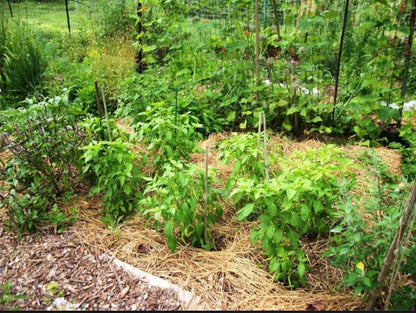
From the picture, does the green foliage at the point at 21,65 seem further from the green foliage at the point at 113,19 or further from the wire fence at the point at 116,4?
the green foliage at the point at 113,19

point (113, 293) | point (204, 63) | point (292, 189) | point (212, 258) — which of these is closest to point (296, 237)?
point (292, 189)

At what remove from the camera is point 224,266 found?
6.86ft

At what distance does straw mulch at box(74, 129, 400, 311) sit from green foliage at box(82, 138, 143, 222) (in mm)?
118

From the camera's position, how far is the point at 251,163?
225cm

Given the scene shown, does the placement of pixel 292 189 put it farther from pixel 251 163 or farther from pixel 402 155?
pixel 402 155

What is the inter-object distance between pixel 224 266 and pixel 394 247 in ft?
3.11

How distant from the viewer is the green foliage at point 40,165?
235 centimetres

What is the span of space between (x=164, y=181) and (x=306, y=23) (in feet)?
5.87

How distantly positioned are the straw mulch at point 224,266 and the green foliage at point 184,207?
9cm

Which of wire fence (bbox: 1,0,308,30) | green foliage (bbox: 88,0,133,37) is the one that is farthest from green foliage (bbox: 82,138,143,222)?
green foliage (bbox: 88,0,133,37)

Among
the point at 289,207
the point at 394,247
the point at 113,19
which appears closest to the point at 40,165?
the point at 289,207

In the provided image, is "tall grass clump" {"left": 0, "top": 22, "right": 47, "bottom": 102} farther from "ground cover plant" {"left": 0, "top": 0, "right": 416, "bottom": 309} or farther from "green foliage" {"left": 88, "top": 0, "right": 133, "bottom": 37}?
"green foliage" {"left": 88, "top": 0, "right": 133, "bottom": 37}

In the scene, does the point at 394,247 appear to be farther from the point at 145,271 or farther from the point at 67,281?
the point at 67,281

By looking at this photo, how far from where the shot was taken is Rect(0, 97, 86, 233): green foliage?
2.35 metres
